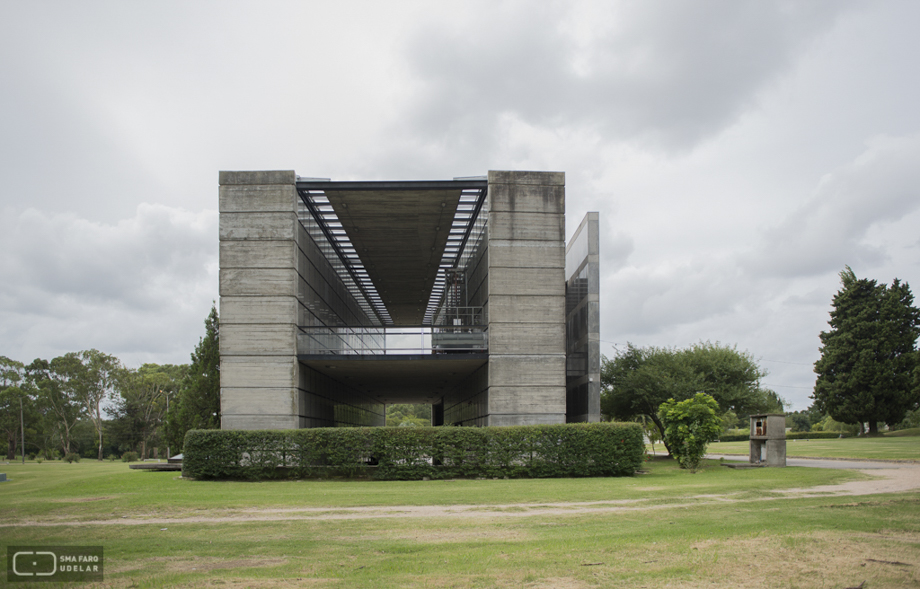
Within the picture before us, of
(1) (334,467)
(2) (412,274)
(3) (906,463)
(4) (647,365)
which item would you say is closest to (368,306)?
(2) (412,274)

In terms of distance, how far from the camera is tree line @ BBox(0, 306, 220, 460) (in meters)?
73.2

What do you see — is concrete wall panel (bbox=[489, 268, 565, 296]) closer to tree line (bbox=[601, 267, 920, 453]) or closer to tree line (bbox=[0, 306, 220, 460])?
tree line (bbox=[601, 267, 920, 453])

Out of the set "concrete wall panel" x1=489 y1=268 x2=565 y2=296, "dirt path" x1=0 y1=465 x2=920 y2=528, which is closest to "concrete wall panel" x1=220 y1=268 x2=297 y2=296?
"concrete wall panel" x1=489 y1=268 x2=565 y2=296

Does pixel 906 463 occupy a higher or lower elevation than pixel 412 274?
lower

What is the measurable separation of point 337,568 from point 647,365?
29380mm

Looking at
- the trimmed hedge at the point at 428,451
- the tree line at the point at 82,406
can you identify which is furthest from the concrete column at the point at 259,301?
the tree line at the point at 82,406

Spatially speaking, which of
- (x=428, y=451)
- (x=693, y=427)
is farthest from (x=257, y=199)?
(x=693, y=427)

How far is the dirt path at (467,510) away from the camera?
1227 centimetres

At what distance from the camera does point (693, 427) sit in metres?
23.1

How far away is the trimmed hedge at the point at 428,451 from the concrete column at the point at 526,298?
4032 millimetres

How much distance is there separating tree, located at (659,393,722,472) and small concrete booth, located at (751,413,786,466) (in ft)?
6.23

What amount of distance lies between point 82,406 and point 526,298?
221 ft

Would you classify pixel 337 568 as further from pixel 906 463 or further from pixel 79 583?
pixel 906 463

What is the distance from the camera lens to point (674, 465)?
27.0 m
